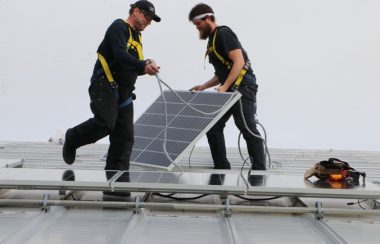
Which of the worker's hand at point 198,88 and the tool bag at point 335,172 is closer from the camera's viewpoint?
the tool bag at point 335,172

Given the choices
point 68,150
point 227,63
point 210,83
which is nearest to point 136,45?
point 68,150

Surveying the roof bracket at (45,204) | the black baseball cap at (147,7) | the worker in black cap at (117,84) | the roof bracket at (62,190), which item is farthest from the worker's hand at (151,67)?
the roof bracket at (45,204)

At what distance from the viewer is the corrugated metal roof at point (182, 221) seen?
155 inches

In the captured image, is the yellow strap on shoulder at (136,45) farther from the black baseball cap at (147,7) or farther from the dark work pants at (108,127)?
the dark work pants at (108,127)

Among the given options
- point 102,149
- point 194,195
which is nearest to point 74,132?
point 194,195

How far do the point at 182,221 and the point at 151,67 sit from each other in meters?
1.48

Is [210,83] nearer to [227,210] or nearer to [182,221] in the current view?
[227,210]

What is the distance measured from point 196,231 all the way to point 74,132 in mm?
1996

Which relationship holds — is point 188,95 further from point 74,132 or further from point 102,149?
point 102,149

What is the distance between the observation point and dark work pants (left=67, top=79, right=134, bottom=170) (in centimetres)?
532

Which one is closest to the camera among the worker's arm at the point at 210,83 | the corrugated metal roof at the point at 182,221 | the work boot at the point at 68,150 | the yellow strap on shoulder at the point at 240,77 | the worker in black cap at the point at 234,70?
the corrugated metal roof at the point at 182,221

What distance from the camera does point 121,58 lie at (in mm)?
5172

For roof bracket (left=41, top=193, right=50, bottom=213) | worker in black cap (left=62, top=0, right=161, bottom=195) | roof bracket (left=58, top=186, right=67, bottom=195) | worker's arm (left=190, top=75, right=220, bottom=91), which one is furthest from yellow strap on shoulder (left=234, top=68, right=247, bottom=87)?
roof bracket (left=41, top=193, right=50, bottom=213)

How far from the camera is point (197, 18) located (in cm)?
664
